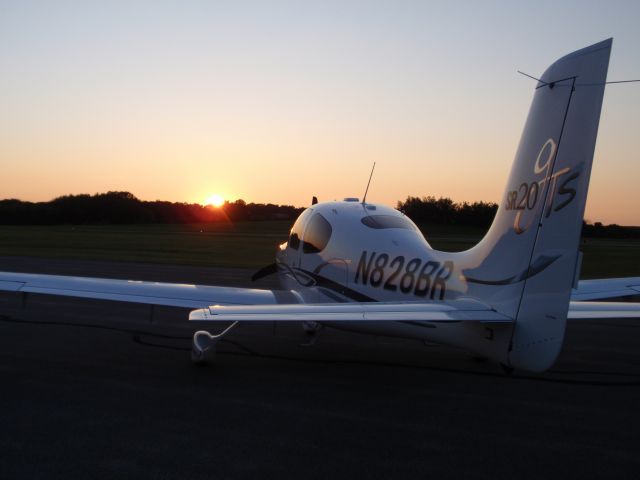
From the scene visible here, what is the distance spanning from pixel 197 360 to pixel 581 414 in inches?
187

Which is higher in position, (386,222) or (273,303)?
(386,222)

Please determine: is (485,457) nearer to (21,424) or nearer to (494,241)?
(494,241)

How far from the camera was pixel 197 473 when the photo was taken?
197 inches

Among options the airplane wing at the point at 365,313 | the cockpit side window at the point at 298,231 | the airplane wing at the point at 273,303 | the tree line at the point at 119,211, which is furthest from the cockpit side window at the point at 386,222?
the tree line at the point at 119,211

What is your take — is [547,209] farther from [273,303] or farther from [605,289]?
[273,303]

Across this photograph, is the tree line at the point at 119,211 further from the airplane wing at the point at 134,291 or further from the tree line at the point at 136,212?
the airplane wing at the point at 134,291

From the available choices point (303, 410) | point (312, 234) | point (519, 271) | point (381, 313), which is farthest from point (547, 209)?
point (312, 234)

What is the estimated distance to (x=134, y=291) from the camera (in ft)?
31.7

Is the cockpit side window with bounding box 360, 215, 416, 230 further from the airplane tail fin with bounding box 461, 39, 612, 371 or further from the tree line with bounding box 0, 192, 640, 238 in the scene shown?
the tree line with bounding box 0, 192, 640, 238

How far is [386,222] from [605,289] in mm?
3510

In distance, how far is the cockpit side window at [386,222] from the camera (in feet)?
30.5

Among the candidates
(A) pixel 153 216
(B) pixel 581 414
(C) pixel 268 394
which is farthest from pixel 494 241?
(A) pixel 153 216

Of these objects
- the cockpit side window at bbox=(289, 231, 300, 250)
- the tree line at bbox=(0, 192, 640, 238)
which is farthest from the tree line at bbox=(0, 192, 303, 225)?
the cockpit side window at bbox=(289, 231, 300, 250)

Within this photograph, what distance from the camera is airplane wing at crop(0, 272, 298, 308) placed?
30.9 feet
